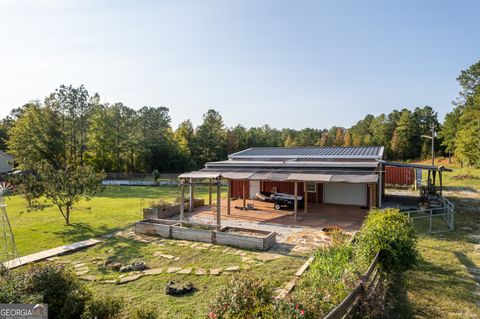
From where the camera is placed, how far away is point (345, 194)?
63.3 feet

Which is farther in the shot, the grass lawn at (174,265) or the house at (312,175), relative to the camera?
the house at (312,175)

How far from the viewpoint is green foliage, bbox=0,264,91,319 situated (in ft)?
15.1

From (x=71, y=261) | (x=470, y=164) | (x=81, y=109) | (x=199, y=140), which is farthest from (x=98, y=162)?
(x=470, y=164)

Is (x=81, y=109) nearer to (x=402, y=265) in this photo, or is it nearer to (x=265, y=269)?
(x=265, y=269)

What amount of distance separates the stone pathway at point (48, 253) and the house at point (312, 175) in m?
4.71

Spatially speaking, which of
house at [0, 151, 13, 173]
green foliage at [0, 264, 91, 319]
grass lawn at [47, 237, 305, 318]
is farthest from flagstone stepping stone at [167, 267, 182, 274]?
house at [0, 151, 13, 173]

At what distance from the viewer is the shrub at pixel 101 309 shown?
185 inches

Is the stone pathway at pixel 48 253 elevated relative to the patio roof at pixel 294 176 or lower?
lower

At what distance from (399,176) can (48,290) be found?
3056cm

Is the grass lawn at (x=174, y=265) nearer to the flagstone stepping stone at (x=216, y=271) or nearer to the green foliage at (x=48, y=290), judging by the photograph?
the flagstone stepping stone at (x=216, y=271)

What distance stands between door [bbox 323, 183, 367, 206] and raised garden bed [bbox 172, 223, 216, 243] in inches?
412

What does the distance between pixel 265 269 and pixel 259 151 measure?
730 inches

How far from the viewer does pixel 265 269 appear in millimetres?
8469

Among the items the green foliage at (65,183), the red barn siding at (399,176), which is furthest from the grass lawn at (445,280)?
the red barn siding at (399,176)
